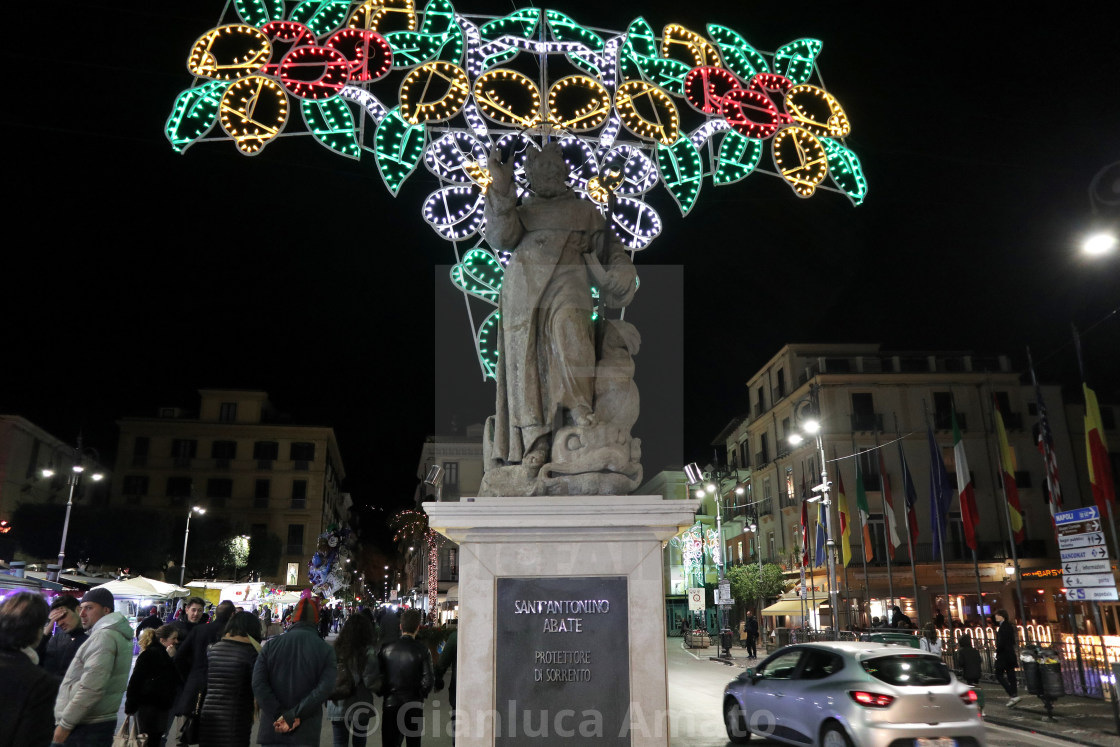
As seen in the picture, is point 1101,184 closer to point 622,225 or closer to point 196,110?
point 622,225

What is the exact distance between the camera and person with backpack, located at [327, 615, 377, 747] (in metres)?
6.50

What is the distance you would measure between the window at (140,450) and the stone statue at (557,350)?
56379 mm

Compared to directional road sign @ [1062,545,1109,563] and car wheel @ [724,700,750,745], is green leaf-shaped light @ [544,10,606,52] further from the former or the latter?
directional road sign @ [1062,545,1109,563]

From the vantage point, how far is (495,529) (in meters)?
4.47

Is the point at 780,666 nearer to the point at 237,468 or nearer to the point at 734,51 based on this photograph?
the point at 734,51

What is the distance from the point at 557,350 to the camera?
4.96 metres

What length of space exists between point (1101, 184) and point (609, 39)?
484 centimetres

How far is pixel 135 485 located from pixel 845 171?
5577 cm

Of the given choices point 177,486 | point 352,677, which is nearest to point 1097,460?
point 352,677

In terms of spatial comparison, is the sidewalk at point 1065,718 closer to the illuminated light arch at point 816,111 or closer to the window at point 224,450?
the illuminated light arch at point 816,111

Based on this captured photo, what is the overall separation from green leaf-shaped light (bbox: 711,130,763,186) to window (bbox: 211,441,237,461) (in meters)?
53.9

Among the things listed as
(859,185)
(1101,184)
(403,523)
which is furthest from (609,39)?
(403,523)

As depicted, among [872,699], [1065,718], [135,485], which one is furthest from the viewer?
[135,485]

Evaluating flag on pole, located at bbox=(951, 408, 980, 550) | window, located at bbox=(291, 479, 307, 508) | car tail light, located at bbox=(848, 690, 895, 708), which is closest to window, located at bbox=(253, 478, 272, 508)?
window, located at bbox=(291, 479, 307, 508)
